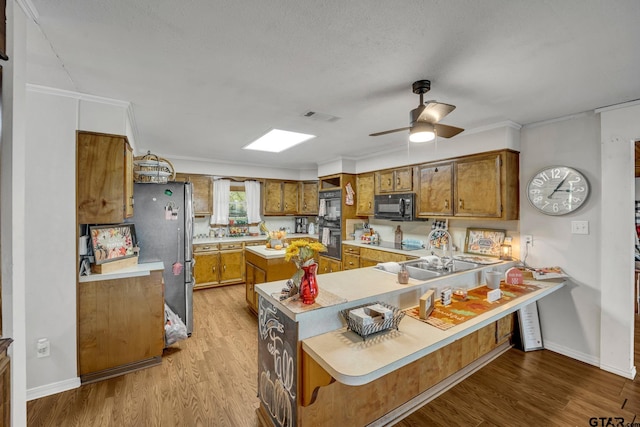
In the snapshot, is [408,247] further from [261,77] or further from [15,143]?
[15,143]

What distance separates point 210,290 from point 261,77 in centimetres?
417

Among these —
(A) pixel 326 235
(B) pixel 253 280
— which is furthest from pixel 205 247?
(A) pixel 326 235

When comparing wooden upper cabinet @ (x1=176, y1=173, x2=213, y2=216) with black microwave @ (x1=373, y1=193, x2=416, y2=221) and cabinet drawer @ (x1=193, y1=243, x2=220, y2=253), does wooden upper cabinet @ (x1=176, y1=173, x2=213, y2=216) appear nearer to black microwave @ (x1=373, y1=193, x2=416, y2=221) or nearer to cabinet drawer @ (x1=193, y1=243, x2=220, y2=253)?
cabinet drawer @ (x1=193, y1=243, x2=220, y2=253)

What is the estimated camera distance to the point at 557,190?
2777 mm

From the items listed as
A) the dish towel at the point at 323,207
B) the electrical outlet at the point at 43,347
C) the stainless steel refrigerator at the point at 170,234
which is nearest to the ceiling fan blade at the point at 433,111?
the stainless steel refrigerator at the point at 170,234

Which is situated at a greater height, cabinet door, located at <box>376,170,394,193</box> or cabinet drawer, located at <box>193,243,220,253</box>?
cabinet door, located at <box>376,170,394,193</box>

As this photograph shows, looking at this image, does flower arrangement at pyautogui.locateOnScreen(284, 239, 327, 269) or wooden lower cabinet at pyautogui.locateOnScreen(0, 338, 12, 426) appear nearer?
wooden lower cabinet at pyautogui.locateOnScreen(0, 338, 12, 426)

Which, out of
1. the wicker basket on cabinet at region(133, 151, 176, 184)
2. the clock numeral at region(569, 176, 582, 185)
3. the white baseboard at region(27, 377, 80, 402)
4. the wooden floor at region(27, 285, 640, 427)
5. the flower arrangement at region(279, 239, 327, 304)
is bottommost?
the wooden floor at region(27, 285, 640, 427)

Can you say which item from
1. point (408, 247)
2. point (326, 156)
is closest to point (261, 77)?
point (326, 156)

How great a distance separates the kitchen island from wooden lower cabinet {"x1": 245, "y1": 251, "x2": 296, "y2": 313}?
4.24 feet

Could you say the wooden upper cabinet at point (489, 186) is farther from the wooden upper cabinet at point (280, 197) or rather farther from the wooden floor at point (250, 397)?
the wooden upper cabinet at point (280, 197)

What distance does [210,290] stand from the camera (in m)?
4.95

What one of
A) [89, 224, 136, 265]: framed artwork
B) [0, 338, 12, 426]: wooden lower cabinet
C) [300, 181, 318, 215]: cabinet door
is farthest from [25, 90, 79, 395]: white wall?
[300, 181, 318, 215]: cabinet door

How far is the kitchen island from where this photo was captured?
52.6 inches
